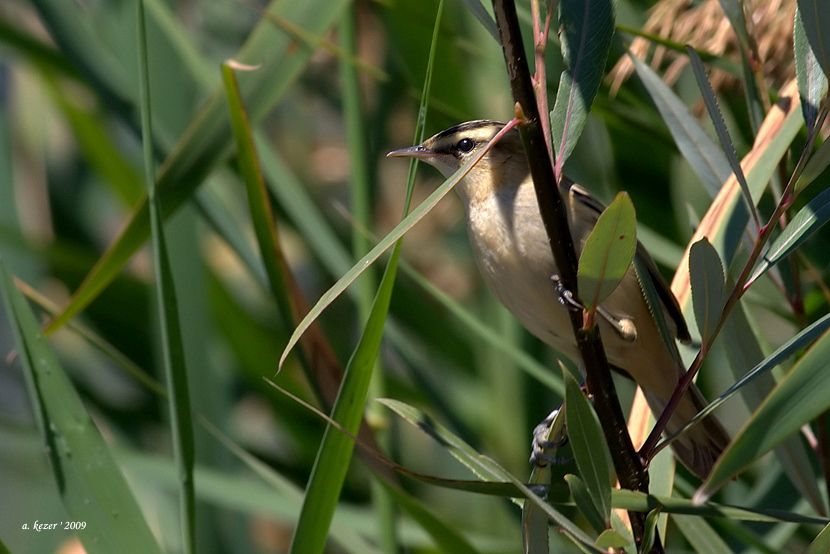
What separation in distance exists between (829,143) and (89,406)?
193 centimetres

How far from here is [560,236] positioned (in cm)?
92

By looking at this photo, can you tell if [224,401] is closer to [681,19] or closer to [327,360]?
[327,360]

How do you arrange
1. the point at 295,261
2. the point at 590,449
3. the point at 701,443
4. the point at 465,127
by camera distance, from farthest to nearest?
the point at 295,261
the point at 465,127
the point at 701,443
the point at 590,449

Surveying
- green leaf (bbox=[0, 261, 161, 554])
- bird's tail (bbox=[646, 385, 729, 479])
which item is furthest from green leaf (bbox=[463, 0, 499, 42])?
bird's tail (bbox=[646, 385, 729, 479])

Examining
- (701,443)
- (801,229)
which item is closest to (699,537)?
(701,443)

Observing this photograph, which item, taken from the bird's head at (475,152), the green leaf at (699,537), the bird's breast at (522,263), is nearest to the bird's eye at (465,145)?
the bird's head at (475,152)

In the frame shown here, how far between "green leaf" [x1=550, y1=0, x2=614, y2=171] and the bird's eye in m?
0.63

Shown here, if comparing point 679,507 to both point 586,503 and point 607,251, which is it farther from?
point 607,251

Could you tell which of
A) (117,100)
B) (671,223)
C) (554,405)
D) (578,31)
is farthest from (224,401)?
(578,31)

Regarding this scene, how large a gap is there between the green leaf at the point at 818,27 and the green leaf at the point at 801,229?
12cm

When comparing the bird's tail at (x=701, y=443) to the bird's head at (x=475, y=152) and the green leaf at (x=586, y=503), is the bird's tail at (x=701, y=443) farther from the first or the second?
the green leaf at (x=586, y=503)

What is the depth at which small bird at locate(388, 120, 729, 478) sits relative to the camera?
143 cm

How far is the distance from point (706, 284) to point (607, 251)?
0.11m

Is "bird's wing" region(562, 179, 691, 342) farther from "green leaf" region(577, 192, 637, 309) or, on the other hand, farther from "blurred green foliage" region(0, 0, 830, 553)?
"green leaf" region(577, 192, 637, 309)
